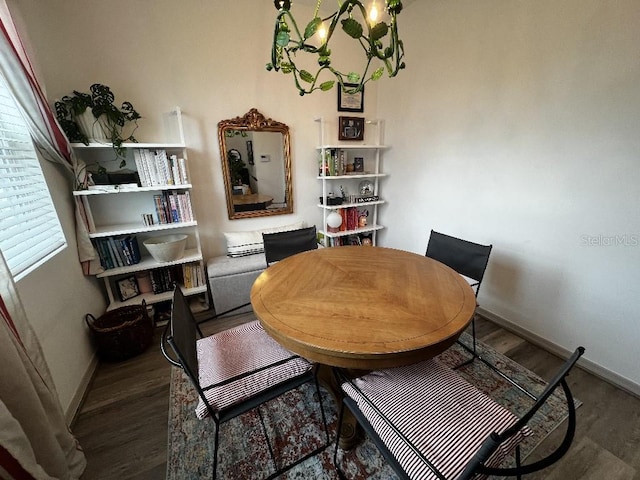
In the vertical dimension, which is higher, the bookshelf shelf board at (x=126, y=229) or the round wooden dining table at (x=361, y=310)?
the bookshelf shelf board at (x=126, y=229)

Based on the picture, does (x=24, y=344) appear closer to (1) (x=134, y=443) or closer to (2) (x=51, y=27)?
(1) (x=134, y=443)

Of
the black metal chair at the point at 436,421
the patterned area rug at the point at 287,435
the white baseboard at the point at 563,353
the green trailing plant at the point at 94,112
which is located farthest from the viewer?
the green trailing plant at the point at 94,112

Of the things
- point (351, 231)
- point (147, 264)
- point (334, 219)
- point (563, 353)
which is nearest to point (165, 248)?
point (147, 264)

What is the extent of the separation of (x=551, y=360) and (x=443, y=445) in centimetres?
162

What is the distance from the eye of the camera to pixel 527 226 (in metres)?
1.97

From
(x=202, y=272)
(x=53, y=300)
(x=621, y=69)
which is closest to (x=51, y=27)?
(x=53, y=300)

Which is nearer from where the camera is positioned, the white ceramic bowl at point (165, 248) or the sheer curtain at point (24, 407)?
the sheer curtain at point (24, 407)

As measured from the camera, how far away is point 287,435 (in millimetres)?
1387

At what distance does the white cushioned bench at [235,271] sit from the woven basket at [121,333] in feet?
1.81

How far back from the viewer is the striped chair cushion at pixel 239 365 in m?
1.08

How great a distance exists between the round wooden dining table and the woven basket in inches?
49.5

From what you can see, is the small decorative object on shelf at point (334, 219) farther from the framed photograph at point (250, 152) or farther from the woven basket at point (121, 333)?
the woven basket at point (121, 333)

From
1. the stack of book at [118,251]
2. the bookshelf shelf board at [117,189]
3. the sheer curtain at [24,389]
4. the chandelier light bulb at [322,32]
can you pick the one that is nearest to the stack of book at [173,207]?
the bookshelf shelf board at [117,189]

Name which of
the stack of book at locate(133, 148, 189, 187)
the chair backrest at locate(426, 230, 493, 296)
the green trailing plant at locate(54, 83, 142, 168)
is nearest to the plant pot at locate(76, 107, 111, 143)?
the green trailing plant at locate(54, 83, 142, 168)
